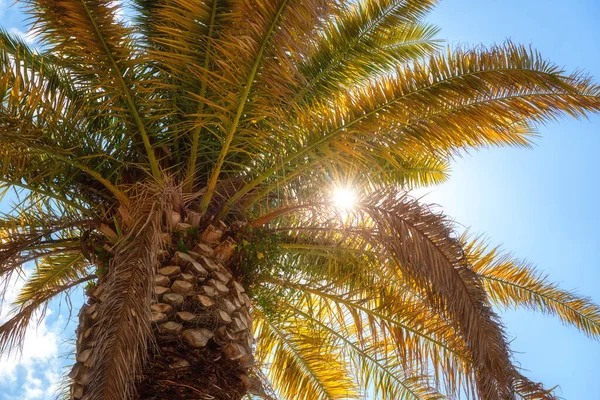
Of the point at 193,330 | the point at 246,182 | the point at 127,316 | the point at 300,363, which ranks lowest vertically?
the point at 127,316

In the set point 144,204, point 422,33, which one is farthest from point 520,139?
point 144,204

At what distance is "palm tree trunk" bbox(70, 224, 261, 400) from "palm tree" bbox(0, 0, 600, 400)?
0.01 m

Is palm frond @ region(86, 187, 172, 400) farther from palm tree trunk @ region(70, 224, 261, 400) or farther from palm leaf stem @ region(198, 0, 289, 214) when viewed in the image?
palm leaf stem @ region(198, 0, 289, 214)

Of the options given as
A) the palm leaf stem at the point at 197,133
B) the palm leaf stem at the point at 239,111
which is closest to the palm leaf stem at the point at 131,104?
the palm leaf stem at the point at 197,133

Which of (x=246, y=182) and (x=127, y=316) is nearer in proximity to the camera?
(x=127, y=316)

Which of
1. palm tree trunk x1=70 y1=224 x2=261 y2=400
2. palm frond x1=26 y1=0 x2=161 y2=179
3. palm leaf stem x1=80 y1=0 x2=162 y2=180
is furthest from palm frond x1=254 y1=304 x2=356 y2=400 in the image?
palm frond x1=26 y1=0 x2=161 y2=179

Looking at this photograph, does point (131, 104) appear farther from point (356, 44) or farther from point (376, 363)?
point (376, 363)

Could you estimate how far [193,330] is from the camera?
4660 millimetres

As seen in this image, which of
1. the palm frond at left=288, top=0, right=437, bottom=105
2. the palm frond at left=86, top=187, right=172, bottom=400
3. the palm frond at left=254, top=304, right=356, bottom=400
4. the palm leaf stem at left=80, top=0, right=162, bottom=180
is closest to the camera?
the palm frond at left=86, top=187, right=172, bottom=400

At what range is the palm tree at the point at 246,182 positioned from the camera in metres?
4.74

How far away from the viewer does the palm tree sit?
4.74 metres

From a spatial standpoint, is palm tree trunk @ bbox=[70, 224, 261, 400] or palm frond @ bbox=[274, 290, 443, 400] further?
palm frond @ bbox=[274, 290, 443, 400]

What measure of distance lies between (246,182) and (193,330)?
165 cm

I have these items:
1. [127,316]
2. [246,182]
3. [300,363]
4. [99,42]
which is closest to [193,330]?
[127,316]
